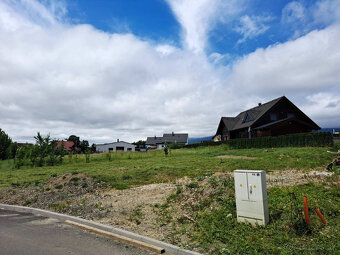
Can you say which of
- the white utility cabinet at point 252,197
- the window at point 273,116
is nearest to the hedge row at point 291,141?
the window at point 273,116

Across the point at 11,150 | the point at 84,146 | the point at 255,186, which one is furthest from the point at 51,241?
the point at 84,146

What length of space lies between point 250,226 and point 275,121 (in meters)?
35.5

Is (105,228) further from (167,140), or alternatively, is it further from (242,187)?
(167,140)

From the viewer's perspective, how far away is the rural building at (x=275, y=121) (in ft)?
113

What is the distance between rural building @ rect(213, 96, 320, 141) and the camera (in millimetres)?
34312

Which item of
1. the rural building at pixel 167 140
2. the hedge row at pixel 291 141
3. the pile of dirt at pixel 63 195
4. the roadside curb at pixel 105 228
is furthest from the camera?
the rural building at pixel 167 140

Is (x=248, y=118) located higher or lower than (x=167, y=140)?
higher

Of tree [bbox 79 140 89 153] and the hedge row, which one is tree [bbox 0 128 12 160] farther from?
the hedge row

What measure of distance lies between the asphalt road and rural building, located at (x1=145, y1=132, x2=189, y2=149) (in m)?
81.2

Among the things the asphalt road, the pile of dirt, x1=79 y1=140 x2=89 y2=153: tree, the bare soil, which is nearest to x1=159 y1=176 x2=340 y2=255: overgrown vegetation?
the bare soil

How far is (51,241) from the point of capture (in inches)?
204

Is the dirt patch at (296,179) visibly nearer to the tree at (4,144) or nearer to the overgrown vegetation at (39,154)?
the overgrown vegetation at (39,154)

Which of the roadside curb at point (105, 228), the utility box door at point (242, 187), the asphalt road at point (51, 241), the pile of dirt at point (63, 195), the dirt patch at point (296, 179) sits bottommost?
the asphalt road at point (51, 241)

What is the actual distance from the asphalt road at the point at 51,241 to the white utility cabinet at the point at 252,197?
2.38 metres
